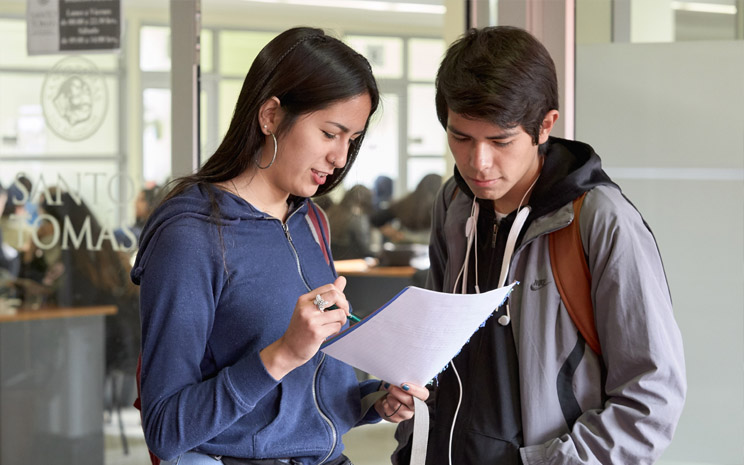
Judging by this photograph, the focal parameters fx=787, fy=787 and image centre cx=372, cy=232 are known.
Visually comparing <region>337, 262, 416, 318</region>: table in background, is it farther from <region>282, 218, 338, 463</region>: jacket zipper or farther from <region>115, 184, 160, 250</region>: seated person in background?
<region>282, 218, 338, 463</region>: jacket zipper

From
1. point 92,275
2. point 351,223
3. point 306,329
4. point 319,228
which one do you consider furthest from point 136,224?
point 306,329

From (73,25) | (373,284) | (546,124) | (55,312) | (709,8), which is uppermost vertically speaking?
(73,25)

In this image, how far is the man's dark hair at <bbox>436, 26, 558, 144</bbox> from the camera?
52.2 inches

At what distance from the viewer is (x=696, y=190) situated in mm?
2104

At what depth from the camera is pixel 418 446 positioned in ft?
4.70

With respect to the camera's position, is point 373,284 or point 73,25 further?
point 73,25

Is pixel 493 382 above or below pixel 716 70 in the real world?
below

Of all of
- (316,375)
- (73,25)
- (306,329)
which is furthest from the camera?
(73,25)

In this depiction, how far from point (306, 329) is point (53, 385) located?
223 cm

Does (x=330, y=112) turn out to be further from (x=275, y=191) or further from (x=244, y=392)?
(x=244, y=392)

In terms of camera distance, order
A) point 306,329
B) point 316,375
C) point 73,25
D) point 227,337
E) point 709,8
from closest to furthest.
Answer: point 306,329
point 227,337
point 316,375
point 709,8
point 73,25

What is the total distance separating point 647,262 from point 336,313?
0.51 meters

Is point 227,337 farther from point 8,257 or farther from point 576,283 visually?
point 8,257

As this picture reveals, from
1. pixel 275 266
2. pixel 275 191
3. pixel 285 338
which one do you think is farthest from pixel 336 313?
pixel 275 191
